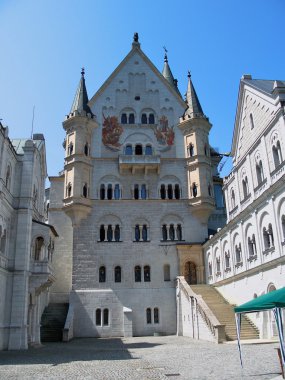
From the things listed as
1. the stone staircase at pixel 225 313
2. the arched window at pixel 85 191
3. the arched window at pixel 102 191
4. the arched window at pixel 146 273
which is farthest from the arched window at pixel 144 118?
the stone staircase at pixel 225 313

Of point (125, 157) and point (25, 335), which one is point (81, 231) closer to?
point (125, 157)

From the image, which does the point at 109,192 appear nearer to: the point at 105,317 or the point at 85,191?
the point at 85,191

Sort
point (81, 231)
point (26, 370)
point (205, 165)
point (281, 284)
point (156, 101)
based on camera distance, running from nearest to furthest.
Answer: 1. point (26, 370)
2. point (281, 284)
3. point (81, 231)
4. point (205, 165)
5. point (156, 101)

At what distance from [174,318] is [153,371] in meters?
25.9

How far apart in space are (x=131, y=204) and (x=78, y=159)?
785cm

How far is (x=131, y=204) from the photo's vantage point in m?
43.5

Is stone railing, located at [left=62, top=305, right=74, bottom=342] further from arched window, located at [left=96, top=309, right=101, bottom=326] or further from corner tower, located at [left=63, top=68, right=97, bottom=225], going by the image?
corner tower, located at [left=63, top=68, right=97, bottom=225]

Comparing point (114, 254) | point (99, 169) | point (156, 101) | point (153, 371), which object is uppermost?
point (156, 101)

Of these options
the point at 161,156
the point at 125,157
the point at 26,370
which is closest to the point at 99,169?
the point at 125,157

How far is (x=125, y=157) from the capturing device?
44.5 m

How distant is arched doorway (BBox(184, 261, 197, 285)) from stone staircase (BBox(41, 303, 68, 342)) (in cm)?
1342

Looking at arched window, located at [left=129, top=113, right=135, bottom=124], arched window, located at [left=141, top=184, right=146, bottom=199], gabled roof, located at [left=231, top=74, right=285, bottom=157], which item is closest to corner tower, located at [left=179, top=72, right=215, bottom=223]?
arched window, located at [left=141, top=184, right=146, bottom=199]

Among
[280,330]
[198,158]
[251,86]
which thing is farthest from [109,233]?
[280,330]

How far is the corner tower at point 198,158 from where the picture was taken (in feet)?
141
